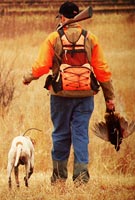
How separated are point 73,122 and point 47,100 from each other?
1.19 ft

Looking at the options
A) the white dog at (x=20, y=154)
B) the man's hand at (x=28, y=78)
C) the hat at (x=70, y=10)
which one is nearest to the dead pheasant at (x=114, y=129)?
the white dog at (x=20, y=154)

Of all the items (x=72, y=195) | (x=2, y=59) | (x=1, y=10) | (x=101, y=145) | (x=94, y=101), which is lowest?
(x=72, y=195)

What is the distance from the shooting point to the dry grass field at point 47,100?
188 inches

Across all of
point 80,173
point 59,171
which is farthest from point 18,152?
point 80,173

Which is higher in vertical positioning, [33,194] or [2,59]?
[2,59]

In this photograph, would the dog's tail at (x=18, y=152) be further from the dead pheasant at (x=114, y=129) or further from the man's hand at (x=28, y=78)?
the dead pheasant at (x=114, y=129)

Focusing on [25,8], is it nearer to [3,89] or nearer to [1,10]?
[1,10]

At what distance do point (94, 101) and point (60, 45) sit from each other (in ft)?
1.93

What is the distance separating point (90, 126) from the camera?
15.7 feet

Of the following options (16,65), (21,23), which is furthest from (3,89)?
(21,23)

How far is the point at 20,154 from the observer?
4547mm

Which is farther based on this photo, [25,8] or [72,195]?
[25,8]

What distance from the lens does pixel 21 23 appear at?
4.87 metres

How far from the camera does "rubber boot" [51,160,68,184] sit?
470cm
